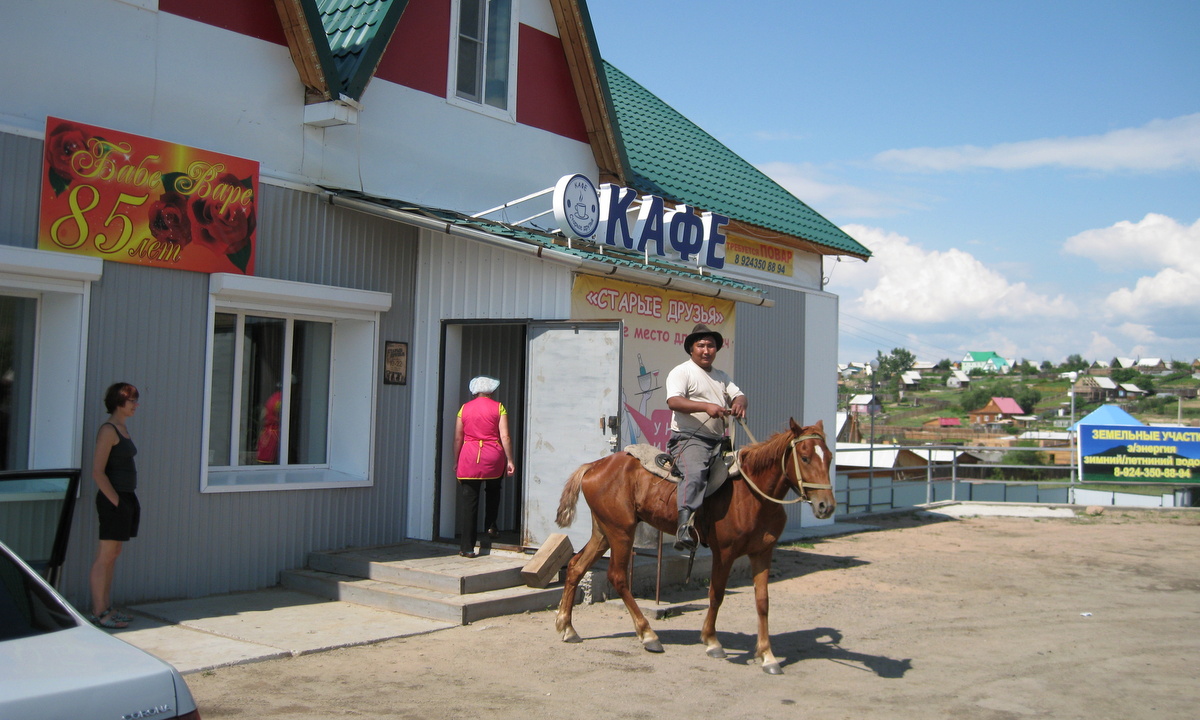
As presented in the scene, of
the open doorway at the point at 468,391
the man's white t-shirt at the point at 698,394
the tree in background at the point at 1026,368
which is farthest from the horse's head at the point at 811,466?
the tree in background at the point at 1026,368

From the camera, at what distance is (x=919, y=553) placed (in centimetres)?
1332

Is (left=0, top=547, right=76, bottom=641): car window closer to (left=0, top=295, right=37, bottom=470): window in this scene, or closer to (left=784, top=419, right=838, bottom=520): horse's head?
(left=784, top=419, right=838, bottom=520): horse's head

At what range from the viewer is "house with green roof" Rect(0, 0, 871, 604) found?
302 inches

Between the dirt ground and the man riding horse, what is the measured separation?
1.21 meters

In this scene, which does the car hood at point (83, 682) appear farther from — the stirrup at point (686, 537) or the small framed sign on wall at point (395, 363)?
the small framed sign on wall at point (395, 363)

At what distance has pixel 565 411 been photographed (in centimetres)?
932

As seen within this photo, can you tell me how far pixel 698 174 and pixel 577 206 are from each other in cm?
569

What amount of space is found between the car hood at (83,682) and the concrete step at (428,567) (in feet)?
16.6

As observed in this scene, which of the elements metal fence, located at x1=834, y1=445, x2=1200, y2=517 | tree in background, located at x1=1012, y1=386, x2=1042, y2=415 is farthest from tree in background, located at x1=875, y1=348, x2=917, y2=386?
metal fence, located at x1=834, y1=445, x2=1200, y2=517

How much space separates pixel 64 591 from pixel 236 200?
361 cm

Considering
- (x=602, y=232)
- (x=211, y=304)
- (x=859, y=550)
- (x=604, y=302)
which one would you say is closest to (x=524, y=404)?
(x=604, y=302)

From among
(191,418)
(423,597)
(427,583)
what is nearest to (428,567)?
(427,583)

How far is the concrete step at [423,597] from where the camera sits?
7875 millimetres

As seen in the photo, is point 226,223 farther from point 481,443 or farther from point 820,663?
point 820,663
